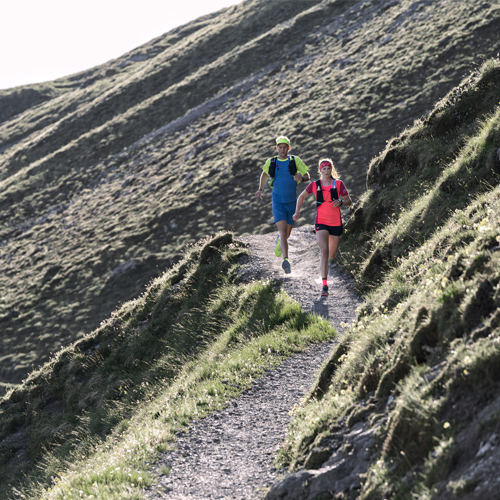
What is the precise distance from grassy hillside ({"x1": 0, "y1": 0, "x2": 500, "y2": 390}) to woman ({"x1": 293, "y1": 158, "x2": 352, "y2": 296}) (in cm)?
1787

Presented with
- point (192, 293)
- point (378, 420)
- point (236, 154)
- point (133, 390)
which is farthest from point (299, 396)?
point (236, 154)

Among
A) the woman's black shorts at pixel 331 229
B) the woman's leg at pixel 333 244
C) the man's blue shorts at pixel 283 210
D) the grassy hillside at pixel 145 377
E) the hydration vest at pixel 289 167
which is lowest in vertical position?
the grassy hillside at pixel 145 377

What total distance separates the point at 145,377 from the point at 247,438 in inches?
259

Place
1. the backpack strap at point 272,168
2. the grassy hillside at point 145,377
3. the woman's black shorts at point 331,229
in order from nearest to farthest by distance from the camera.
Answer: the grassy hillside at point 145,377 < the woman's black shorts at point 331,229 < the backpack strap at point 272,168

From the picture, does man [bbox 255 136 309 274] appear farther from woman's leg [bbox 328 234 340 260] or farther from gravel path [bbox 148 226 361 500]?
gravel path [bbox 148 226 361 500]

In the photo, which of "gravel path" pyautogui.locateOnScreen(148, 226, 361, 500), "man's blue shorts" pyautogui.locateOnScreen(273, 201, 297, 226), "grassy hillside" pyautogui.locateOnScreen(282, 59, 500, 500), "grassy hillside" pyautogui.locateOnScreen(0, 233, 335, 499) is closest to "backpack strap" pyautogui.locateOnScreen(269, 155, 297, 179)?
"man's blue shorts" pyautogui.locateOnScreen(273, 201, 297, 226)

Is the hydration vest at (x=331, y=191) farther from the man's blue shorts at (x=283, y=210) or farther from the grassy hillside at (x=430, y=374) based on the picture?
the grassy hillside at (x=430, y=374)

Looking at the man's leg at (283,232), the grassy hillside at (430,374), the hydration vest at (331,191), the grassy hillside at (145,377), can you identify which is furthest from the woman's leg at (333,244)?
the grassy hillside at (430,374)

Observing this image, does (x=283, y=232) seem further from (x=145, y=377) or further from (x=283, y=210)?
(x=145, y=377)

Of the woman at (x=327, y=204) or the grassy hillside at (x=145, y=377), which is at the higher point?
A: the woman at (x=327, y=204)

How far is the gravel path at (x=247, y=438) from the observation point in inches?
258

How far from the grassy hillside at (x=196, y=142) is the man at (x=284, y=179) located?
1654 cm

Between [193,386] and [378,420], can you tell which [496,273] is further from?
[193,386]

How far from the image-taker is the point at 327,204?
40.9 feet
